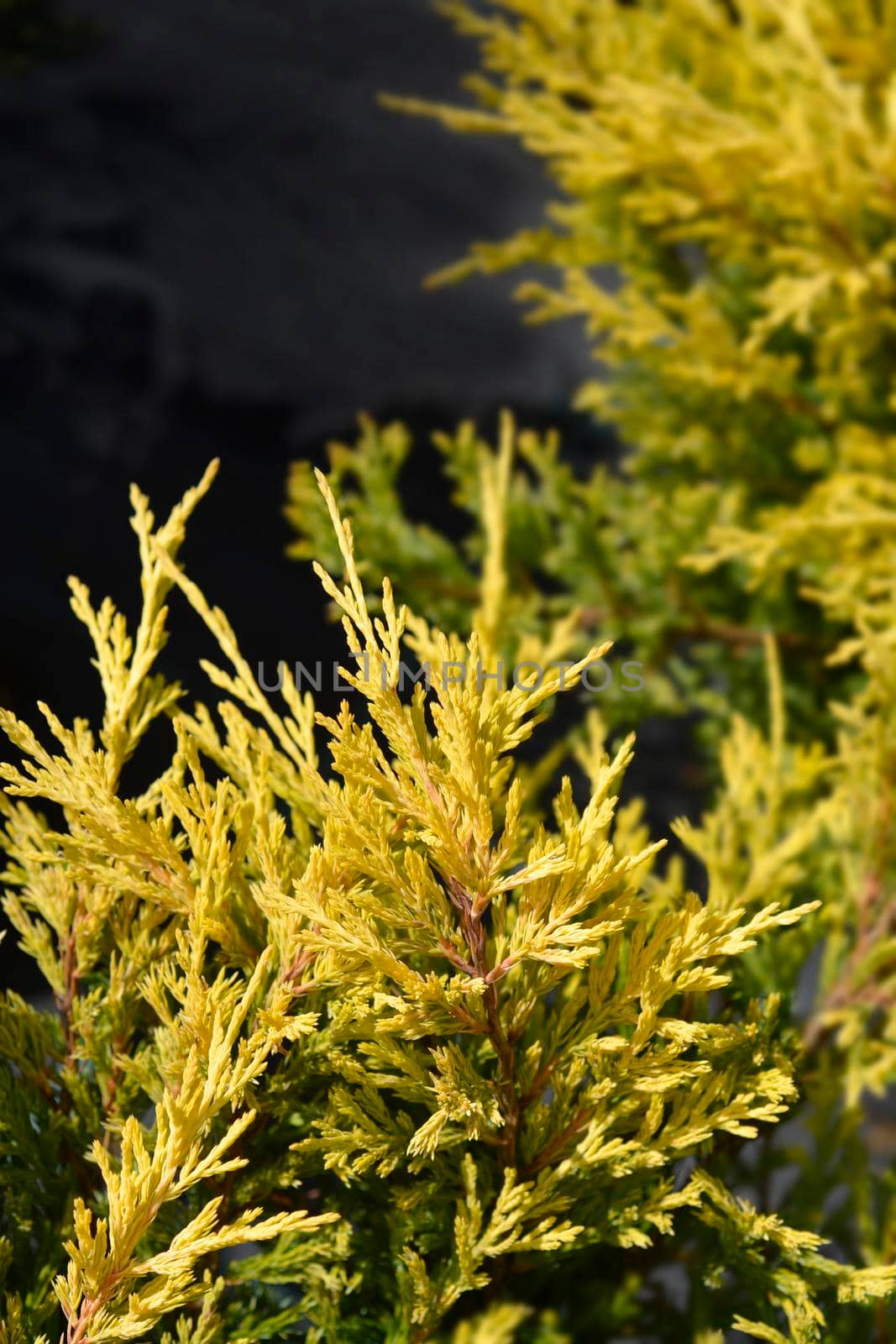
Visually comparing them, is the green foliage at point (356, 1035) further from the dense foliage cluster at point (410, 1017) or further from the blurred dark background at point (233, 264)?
the blurred dark background at point (233, 264)

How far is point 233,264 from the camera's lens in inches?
249

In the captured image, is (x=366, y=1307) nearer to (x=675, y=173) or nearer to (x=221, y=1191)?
(x=221, y=1191)

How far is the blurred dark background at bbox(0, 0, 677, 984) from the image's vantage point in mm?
5434

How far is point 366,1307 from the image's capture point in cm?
153

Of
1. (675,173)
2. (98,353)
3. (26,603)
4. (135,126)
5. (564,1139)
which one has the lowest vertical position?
(26,603)

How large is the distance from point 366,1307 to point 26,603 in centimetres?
347

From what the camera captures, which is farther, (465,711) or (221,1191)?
(221,1191)

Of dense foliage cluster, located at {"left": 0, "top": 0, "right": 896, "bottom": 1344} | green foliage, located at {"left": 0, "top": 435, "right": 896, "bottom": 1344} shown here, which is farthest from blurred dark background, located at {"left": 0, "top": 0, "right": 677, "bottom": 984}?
green foliage, located at {"left": 0, "top": 435, "right": 896, "bottom": 1344}

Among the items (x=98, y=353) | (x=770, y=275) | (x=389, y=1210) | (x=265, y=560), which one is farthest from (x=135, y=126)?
(x=389, y=1210)

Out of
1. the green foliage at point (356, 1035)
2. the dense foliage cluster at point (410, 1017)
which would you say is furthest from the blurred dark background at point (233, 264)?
the green foliage at point (356, 1035)

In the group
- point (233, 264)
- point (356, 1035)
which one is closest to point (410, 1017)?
point (356, 1035)

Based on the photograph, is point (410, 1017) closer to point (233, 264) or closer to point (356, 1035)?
point (356, 1035)

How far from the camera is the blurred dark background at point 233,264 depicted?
543 centimetres

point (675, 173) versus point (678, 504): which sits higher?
point (675, 173)
